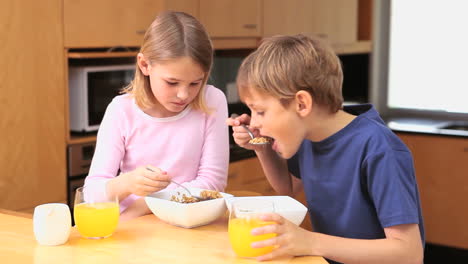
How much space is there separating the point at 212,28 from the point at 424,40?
204cm

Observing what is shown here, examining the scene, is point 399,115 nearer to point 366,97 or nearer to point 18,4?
point 366,97

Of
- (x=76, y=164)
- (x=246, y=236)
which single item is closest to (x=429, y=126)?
(x=76, y=164)

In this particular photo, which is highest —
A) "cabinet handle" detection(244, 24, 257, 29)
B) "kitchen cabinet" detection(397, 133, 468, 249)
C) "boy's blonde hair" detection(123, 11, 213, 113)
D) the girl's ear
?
"cabinet handle" detection(244, 24, 257, 29)

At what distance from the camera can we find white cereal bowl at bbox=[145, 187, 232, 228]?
1.61m

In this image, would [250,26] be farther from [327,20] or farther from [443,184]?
[443,184]

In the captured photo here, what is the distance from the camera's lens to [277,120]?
1589 millimetres

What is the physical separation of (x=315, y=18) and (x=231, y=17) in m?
0.82

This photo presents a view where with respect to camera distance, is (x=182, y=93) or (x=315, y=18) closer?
(x=182, y=93)

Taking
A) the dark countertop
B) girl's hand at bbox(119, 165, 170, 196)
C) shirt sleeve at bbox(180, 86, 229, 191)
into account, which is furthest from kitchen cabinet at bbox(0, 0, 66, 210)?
the dark countertop

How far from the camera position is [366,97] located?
4.91 metres

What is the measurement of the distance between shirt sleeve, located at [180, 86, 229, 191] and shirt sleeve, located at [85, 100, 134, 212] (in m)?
0.22

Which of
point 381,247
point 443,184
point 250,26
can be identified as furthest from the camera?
point 443,184

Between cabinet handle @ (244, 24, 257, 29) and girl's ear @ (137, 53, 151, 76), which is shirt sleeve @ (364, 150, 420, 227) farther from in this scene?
cabinet handle @ (244, 24, 257, 29)

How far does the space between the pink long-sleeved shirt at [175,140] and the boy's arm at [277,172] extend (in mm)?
159
